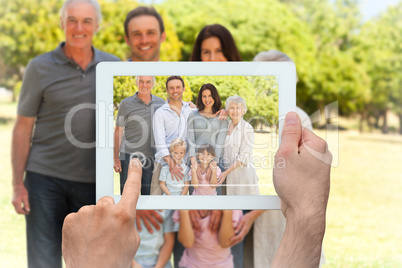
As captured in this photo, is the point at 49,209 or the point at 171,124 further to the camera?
the point at 49,209

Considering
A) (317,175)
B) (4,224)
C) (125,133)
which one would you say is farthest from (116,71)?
(4,224)

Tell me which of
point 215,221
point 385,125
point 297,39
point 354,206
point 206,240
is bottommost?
point 354,206

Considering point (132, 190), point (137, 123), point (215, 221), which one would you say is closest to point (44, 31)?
point (215, 221)

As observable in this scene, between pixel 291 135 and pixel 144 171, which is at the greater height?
pixel 291 135

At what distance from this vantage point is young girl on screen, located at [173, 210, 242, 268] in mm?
2182

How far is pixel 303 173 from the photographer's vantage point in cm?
97

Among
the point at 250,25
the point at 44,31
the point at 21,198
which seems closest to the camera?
the point at 21,198

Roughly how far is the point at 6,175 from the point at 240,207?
9349mm

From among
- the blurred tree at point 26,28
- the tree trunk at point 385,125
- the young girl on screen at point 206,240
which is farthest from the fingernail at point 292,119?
the tree trunk at point 385,125

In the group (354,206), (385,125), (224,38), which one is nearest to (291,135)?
(224,38)

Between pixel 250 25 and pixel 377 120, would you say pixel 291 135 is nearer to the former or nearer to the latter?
pixel 250 25

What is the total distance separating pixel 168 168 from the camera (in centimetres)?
123

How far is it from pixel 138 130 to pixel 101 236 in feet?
1.45

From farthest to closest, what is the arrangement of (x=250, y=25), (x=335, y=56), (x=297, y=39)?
(x=335, y=56) → (x=297, y=39) → (x=250, y=25)
